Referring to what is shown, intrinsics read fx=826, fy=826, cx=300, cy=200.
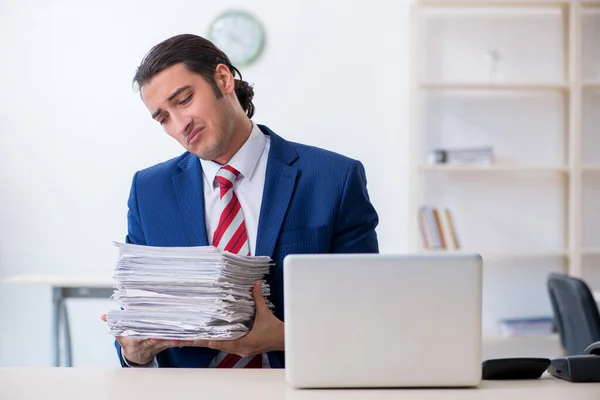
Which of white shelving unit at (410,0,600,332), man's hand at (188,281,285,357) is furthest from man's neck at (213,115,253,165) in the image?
white shelving unit at (410,0,600,332)

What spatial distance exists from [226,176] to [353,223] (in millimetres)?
312

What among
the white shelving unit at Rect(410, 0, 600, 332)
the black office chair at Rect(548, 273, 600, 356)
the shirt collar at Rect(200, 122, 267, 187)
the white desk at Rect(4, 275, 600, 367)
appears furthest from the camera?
the white shelving unit at Rect(410, 0, 600, 332)

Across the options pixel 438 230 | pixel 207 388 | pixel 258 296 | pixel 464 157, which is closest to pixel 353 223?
pixel 258 296

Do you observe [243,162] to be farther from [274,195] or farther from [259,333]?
[259,333]

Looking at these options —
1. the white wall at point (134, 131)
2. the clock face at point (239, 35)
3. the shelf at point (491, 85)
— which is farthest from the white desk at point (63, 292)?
the shelf at point (491, 85)

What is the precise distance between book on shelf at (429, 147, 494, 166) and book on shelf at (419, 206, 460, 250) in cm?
27

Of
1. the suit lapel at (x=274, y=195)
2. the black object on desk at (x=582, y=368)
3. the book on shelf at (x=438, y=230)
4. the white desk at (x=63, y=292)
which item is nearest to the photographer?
the black object on desk at (x=582, y=368)

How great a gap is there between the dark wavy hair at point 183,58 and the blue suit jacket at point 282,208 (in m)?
0.22

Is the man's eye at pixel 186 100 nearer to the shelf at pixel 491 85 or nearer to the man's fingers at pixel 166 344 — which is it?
the man's fingers at pixel 166 344

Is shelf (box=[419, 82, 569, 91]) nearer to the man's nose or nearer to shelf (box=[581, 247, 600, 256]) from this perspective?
shelf (box=[581, 247, 600, 256])

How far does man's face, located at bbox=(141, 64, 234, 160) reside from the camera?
184 cm

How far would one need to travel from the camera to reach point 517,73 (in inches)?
184

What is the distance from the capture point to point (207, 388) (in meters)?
1.26

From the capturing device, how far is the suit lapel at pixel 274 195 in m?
1.82
